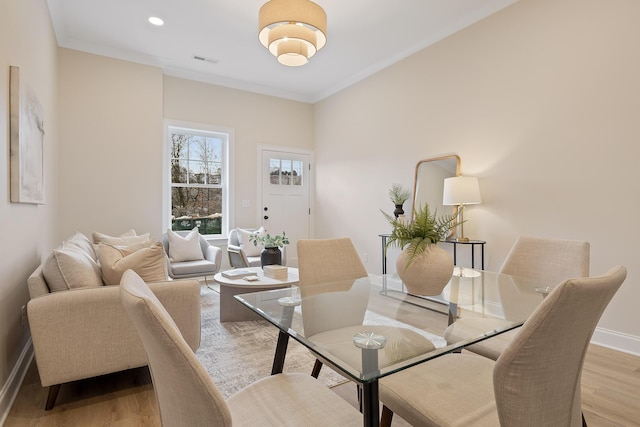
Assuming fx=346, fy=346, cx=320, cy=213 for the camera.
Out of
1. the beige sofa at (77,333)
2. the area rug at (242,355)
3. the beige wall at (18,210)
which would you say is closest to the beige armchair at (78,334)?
the beige sofa at (77,333)

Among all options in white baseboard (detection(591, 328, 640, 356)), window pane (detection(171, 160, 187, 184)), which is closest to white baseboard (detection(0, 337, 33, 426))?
window pane (detection(171, 160, 187, 184))

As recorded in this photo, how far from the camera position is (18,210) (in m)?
2.20

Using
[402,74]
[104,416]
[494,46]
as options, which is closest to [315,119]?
[402,74]

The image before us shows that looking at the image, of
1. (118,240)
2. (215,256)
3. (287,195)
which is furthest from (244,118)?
(118,240)

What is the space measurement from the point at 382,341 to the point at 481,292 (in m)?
0.99

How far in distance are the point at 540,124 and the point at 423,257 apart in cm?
229

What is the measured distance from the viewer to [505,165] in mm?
3393

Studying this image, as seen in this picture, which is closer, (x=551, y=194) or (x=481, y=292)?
(x=481, y=292)

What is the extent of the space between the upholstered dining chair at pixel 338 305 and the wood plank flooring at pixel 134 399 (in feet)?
0.67

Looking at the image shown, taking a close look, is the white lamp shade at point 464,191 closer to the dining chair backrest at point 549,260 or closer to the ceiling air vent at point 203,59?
the dining chair backrest at point 549,260

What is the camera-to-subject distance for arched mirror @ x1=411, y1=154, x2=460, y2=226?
3893 mm

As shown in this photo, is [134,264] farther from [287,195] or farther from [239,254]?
[287,195]

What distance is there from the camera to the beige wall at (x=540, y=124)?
264 centimetres

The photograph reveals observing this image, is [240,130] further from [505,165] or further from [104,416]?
[104,416]
